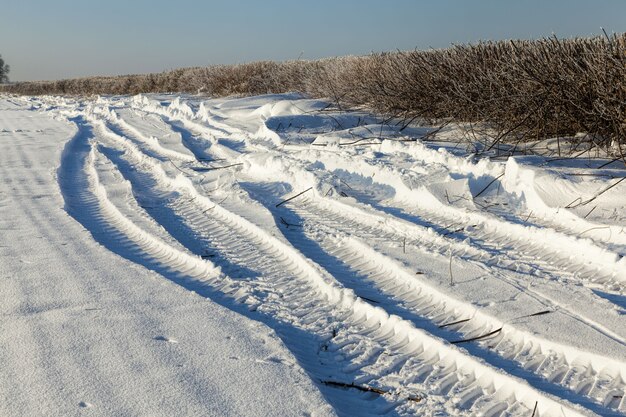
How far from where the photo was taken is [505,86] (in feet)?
18.8

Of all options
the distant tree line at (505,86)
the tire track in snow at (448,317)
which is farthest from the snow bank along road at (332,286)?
the distant tree line at (505,86)

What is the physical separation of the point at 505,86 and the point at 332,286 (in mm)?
3660

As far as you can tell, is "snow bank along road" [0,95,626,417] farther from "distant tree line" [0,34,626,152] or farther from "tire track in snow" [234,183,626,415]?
"distant tree line" [0,34,626,152]

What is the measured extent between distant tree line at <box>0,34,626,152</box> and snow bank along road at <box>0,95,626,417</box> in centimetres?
57

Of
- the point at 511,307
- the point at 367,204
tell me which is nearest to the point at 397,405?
the point at 511,307

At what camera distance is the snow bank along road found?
1.99 meters

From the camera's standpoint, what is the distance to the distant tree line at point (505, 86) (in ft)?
15.0

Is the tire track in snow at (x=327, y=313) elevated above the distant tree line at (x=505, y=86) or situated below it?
below

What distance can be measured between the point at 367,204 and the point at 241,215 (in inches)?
32.3

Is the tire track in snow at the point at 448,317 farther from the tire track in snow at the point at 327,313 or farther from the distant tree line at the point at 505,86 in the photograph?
the distant tree line at the point at 505,86

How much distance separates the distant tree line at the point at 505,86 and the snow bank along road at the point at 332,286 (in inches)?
22.5

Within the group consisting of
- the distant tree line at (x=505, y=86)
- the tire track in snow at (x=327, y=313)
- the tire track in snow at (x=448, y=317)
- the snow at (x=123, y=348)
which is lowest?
the snow at (x=123, y=348)

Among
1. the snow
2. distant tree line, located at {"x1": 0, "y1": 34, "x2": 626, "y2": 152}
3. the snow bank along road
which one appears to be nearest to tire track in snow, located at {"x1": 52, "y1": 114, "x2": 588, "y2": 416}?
the snow bank along road

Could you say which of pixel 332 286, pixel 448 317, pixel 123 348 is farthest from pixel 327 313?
pixel 123 348
